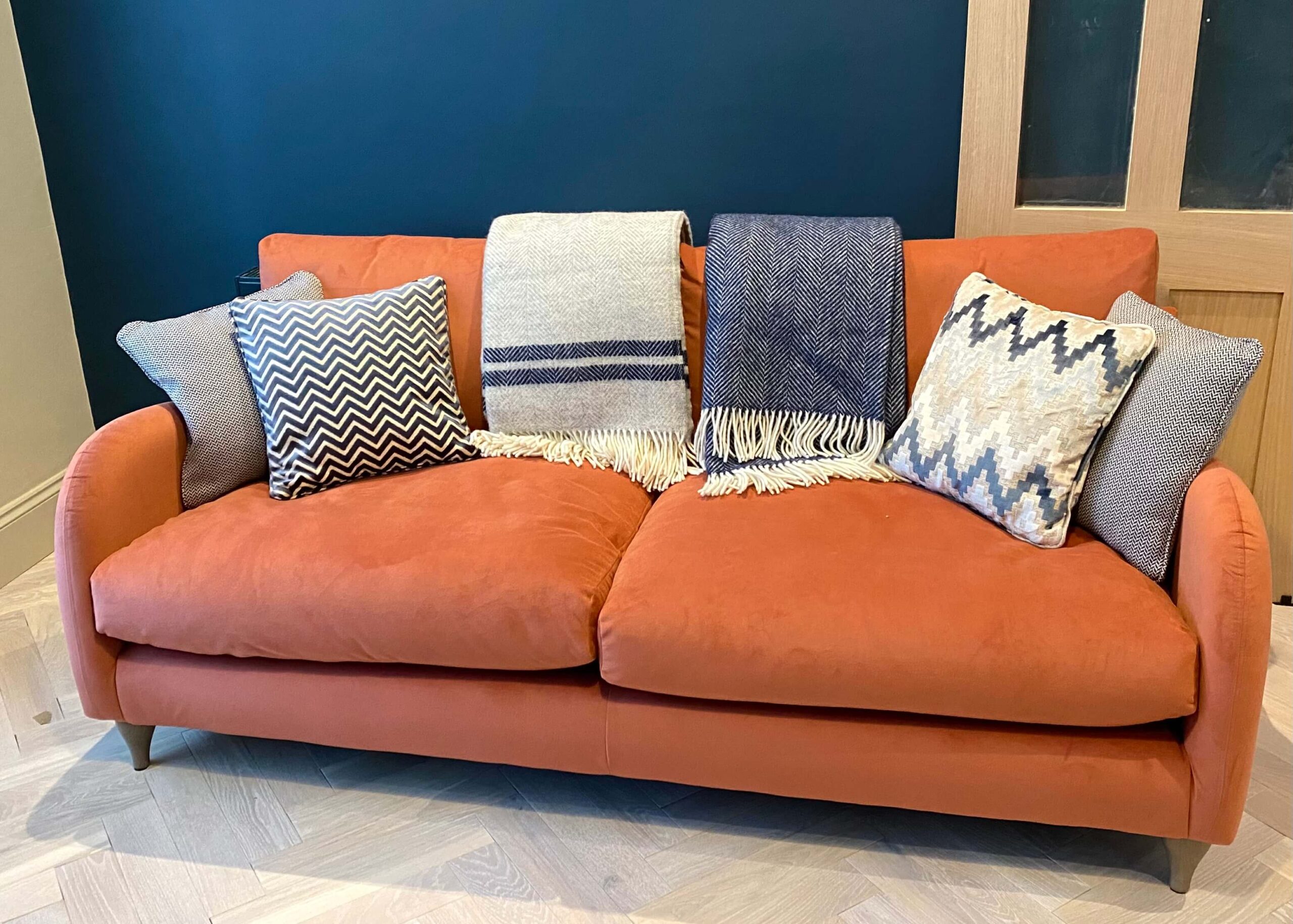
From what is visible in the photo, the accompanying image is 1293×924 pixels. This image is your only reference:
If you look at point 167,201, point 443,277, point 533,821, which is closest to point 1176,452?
point 533,821

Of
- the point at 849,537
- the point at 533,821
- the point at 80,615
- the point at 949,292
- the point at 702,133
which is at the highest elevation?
the point at 702,133

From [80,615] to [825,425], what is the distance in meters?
1.34

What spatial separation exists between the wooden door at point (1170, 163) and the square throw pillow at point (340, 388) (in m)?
1.23

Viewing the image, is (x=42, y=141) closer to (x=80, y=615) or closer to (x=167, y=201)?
(x=167, y=201)

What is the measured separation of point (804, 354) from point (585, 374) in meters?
0.43

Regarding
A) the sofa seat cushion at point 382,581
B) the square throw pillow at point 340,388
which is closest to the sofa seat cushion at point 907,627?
the sofa seat cushion at point 382,581

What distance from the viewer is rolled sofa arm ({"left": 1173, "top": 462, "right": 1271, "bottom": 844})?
137 centimetres

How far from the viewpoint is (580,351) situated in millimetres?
2070

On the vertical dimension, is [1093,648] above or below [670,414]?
below

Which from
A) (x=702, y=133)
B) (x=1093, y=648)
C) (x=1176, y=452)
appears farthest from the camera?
(x=702, y=133)

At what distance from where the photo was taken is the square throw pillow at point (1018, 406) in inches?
63.9

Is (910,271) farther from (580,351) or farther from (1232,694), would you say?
(1232,694)

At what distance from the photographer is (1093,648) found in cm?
142

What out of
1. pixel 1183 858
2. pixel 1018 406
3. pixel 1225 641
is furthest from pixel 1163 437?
pixel 1183 858
